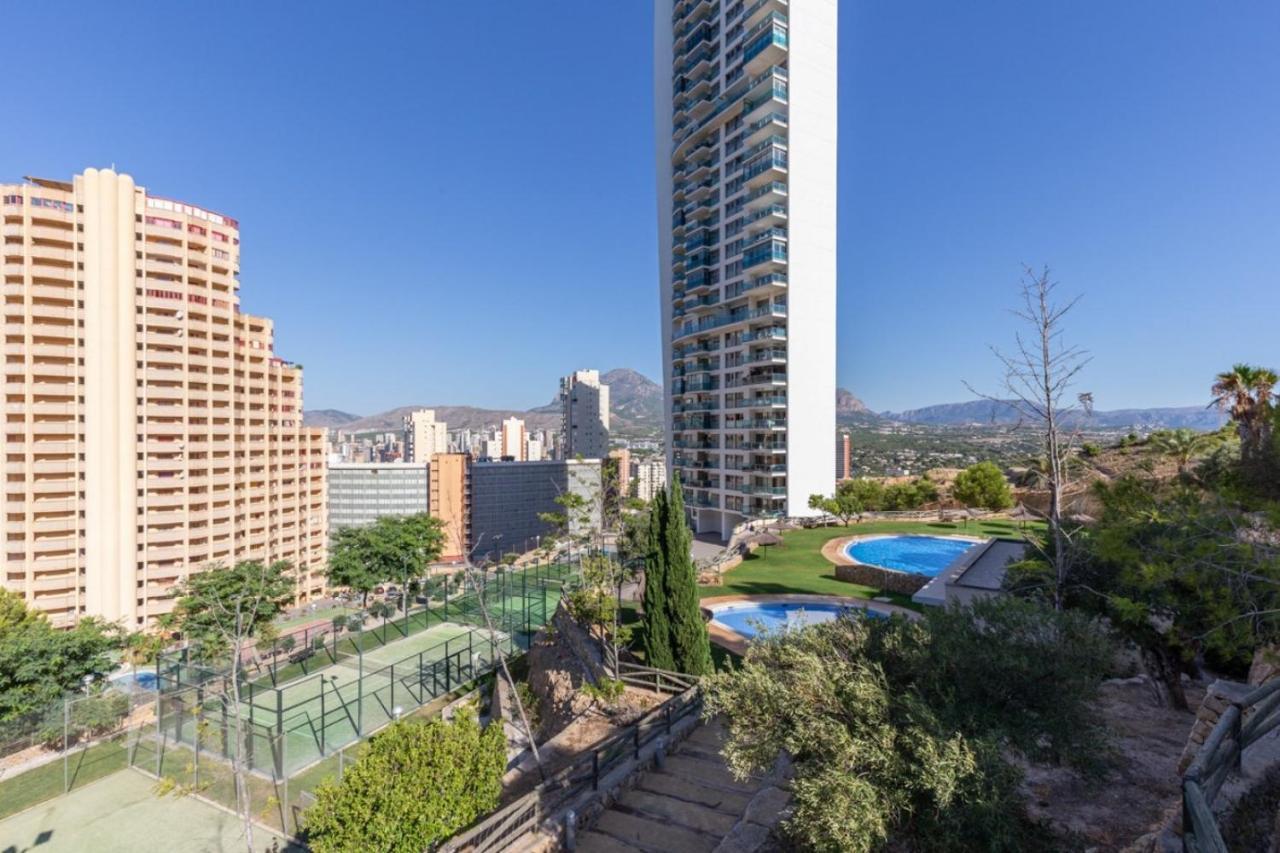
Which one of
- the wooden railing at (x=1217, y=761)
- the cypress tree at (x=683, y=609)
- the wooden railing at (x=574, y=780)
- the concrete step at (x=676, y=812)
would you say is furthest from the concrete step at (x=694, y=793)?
the wooden railing at (x=1217, y=761)

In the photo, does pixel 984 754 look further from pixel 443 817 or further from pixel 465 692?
pixel 465 692

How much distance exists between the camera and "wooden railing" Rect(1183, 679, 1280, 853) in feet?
14.4

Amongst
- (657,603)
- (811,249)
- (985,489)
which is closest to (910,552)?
(985,489)

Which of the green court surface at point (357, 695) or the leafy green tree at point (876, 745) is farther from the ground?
the leafy green tree at point (876, 745)

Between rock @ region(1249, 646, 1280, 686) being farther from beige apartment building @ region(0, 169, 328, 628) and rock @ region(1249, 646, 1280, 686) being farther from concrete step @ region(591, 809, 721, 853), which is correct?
beige apartment building @ region(0, 169, 328, 628)

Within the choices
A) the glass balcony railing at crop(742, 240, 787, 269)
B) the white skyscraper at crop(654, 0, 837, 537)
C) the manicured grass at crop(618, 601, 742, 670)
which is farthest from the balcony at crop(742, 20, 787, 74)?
the manicured grass at crop(618, 601, 742, 670)

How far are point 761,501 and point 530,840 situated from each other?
39402mm

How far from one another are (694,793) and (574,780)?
7.00ft

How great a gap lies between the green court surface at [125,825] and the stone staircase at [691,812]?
7777 mm

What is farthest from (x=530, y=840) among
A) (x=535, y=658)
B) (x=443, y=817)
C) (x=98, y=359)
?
(x=98, y=359)

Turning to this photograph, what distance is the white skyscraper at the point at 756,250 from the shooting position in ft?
147

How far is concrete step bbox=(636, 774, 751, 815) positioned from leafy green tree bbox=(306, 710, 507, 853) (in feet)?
9.59

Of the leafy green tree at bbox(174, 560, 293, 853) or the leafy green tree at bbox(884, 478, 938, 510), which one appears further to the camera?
the leafy green tree at bbox(884, 478, 938, 510)

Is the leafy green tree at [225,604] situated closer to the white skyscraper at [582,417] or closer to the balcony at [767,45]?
the balcony at [767,45]
